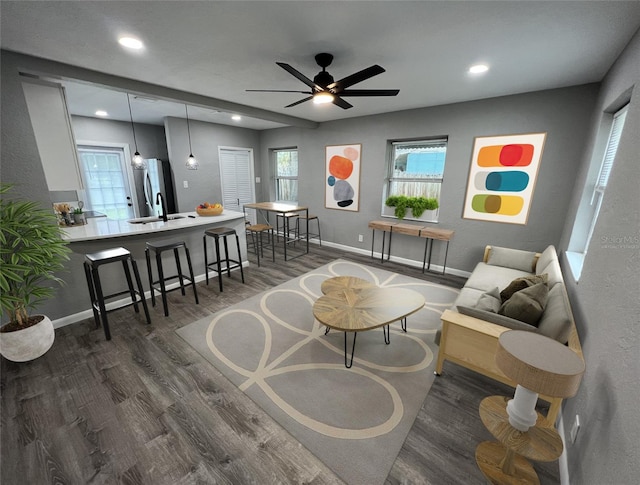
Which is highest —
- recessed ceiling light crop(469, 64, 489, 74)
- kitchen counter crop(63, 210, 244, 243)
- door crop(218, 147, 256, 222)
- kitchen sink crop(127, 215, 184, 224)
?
recessed ceiling light crop(469, 64, 489, 74)

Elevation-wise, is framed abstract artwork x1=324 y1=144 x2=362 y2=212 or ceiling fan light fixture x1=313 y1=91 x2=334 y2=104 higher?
ceiling fan light fixture x1=313 y1=91 x2=334 y2=104

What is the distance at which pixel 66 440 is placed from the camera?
62.5 inches

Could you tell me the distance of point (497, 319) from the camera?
6.02ft

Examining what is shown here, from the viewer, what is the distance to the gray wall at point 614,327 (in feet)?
3.07

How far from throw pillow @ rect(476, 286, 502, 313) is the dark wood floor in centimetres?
64

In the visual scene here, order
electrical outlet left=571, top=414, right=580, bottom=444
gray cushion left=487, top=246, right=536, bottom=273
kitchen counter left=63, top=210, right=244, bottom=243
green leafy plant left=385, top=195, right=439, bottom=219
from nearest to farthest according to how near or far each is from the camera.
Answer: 1. electrical outlet left=571, top=414, right=580, bottom=444
2. kitchen counter left=63, top=210, right=244, bottom=243
3. gray cushion left=487, top=246, right=536, bottom=273
4. green leafy plant left=385, top=195, right=439, bottom=219

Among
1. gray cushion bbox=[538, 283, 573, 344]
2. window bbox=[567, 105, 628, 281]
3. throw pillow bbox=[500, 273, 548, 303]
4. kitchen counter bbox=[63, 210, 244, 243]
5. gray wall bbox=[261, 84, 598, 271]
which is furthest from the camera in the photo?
gray wall bbox=[261, 84, 598, 271]

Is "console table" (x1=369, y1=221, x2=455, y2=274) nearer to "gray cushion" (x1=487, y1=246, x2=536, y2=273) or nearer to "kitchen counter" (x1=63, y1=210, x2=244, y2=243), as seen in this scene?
"gray cushion" (x1=487, y1=246, x2=536, y2=273)

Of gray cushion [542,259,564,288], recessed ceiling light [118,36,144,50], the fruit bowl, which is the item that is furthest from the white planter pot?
gray cushion [542,259,564,288]

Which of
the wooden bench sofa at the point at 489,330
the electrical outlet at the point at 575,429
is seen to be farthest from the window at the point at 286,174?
the electrical outlet at the point at 575,429

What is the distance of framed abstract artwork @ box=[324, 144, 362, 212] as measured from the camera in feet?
16.6

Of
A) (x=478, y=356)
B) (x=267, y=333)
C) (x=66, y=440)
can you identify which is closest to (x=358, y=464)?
(x=478, y=356)

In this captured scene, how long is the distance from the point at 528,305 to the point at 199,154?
5929 mm

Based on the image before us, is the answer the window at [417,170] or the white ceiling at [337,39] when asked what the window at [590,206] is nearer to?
the white ceiling at [337,39]
